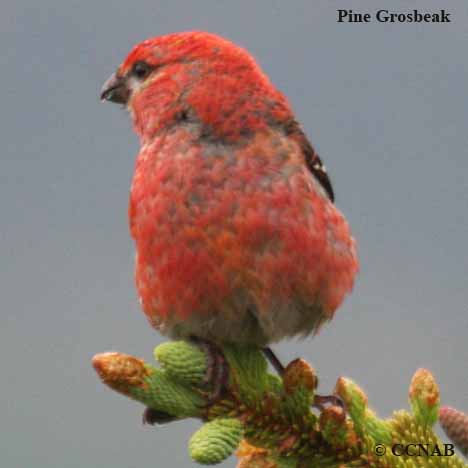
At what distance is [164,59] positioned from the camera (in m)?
3.35

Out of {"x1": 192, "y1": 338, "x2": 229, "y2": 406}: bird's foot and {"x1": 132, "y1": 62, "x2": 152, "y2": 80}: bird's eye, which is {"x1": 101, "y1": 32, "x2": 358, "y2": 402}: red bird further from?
{"x1": 192, "y1": 338, "x2": 229, "y2": 406}: bird's foot

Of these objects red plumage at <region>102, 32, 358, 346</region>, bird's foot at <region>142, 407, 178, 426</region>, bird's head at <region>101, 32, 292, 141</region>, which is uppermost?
bird's head at <region>101, 32, 292, 141</region>

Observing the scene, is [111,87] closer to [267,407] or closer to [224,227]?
[224,227]

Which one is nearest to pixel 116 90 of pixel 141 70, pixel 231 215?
pixel 141 70

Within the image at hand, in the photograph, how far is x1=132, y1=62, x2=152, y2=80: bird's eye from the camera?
3.42 m

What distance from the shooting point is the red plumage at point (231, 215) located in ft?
9.02

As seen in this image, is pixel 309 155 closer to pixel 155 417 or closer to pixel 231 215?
pixel 231 215

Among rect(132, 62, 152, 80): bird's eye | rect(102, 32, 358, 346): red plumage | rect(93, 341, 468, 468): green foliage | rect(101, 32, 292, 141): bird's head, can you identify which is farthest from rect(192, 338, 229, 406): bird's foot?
rect(132, 62, 152, 80): bird's eye

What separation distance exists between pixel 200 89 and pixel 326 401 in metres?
1.22

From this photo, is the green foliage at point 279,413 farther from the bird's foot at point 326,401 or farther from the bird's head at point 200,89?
the bird's head at point 200,89

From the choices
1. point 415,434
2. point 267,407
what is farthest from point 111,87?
point 415,434

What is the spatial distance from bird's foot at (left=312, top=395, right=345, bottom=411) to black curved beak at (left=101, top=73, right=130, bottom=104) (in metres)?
1.51

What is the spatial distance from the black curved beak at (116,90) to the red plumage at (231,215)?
271 millimetres

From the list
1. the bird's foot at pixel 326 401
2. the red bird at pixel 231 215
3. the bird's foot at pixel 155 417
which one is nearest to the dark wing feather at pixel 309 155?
the red bird at pixel 231 215
